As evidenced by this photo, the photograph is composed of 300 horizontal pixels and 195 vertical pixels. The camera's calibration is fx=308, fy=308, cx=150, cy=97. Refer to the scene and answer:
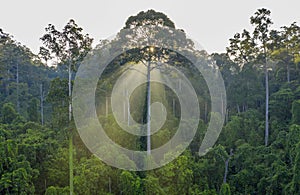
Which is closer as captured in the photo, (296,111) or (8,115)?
(296,111)

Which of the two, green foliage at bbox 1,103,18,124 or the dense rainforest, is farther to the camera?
green foliage at bbox 1,103,18,124

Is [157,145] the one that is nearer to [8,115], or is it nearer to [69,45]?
[69,45]

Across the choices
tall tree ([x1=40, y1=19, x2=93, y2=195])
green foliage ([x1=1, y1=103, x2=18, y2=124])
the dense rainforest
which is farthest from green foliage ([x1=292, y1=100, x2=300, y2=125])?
green foliage ([x1=1, y1=103, x2=18, y2=124])

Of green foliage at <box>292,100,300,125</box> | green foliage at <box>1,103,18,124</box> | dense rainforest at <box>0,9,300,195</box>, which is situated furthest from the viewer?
green foliage at <box>1,103,18,124</box>

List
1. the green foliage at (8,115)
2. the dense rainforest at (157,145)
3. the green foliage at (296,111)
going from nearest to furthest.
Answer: the dense rainforest at (157,145), the green foliage at (296,111), the green foliage at (8,115)

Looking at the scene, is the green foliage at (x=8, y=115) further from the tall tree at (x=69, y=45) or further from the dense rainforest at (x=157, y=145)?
the tall tree at (x=69, y=45)

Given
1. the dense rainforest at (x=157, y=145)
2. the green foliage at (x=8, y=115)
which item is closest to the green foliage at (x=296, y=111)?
the dense rainforest at (x=157, y=145)

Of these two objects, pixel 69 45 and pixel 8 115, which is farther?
pixel 8 115

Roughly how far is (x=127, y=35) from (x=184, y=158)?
12.2ft

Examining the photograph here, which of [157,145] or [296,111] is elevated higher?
[296,111]

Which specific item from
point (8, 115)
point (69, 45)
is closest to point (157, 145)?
point (69, 45)

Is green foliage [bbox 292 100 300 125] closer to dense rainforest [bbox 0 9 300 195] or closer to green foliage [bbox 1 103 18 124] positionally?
dense rainforest [bbox 0 9 300 195]

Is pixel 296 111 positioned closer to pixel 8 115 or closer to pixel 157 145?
pixel 157 145

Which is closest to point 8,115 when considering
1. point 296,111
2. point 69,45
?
point 69,45
